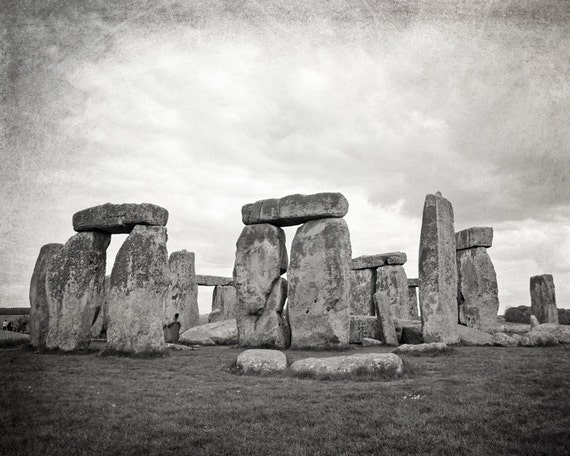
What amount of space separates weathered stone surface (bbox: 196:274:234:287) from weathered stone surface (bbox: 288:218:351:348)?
1150 centimetres

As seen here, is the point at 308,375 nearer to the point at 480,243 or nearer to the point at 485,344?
the point at 485,344

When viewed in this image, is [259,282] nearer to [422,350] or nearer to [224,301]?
[422,350]

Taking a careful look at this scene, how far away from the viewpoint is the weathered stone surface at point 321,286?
12.4m

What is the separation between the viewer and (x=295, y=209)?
1351cm

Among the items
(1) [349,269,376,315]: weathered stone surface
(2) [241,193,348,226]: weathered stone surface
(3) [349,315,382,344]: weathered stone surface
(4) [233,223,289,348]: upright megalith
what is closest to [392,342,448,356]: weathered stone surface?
(3) [349,315,382,344]: weathered stone surface

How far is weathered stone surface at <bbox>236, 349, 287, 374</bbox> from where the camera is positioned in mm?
7637

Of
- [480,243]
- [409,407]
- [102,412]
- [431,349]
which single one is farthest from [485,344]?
[102,412]

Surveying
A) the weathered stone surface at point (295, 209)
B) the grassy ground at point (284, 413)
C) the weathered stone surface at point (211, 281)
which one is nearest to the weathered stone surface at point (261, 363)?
the grassy ground at point (284, 413)

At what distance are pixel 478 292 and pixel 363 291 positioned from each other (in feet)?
21.4

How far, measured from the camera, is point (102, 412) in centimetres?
505

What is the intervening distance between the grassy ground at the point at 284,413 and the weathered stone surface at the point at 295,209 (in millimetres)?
6157

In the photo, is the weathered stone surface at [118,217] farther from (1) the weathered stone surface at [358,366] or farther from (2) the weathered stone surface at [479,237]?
(2) the weathered stone surface at [479,237]

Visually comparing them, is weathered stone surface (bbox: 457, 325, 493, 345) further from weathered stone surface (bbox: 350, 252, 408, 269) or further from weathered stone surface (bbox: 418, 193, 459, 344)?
weathered stone surface (bbox: 350, 252, 408, 269)

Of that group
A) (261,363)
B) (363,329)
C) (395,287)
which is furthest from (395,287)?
(261,363)
